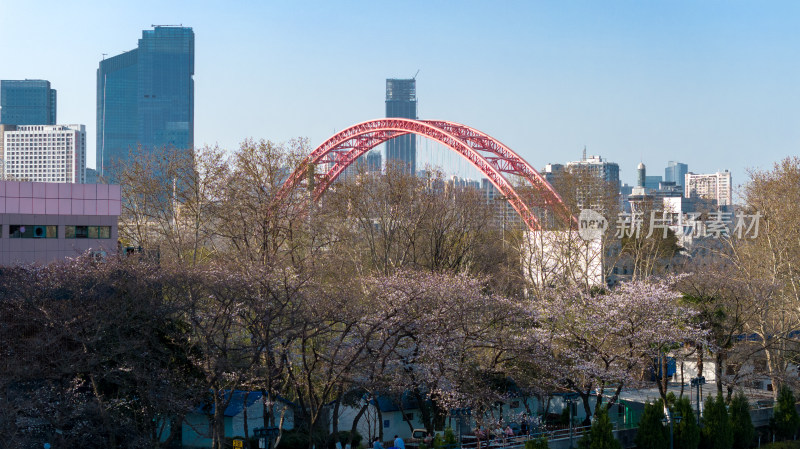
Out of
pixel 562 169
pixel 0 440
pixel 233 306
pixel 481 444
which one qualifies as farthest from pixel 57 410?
pixel 562 169

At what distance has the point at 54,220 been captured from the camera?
34.0 metres

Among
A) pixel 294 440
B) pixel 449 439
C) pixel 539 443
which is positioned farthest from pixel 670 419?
pixel 294 440

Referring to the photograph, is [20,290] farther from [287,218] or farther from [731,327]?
[731,327]

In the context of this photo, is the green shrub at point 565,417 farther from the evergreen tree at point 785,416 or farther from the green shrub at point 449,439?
the evergreen tree at point 785,416

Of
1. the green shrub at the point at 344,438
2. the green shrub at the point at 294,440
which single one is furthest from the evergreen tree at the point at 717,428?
the green shrub at the point at 294,440

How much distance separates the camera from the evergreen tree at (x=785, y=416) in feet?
97.2

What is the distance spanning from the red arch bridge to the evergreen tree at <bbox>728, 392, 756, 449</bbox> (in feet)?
43.0

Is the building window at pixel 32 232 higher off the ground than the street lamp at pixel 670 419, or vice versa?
the building window at pixel 32 232

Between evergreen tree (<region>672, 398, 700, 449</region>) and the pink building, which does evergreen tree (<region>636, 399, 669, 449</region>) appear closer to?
evergreen tree (<region>672, 398, 700, 449</region>)

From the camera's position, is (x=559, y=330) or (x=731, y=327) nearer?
(x=559, y=330)

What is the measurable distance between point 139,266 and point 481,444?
10.7m

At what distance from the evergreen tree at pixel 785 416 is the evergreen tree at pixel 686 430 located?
548 centimetres

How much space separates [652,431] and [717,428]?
2.93 meters

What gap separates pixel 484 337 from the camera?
2400cm
